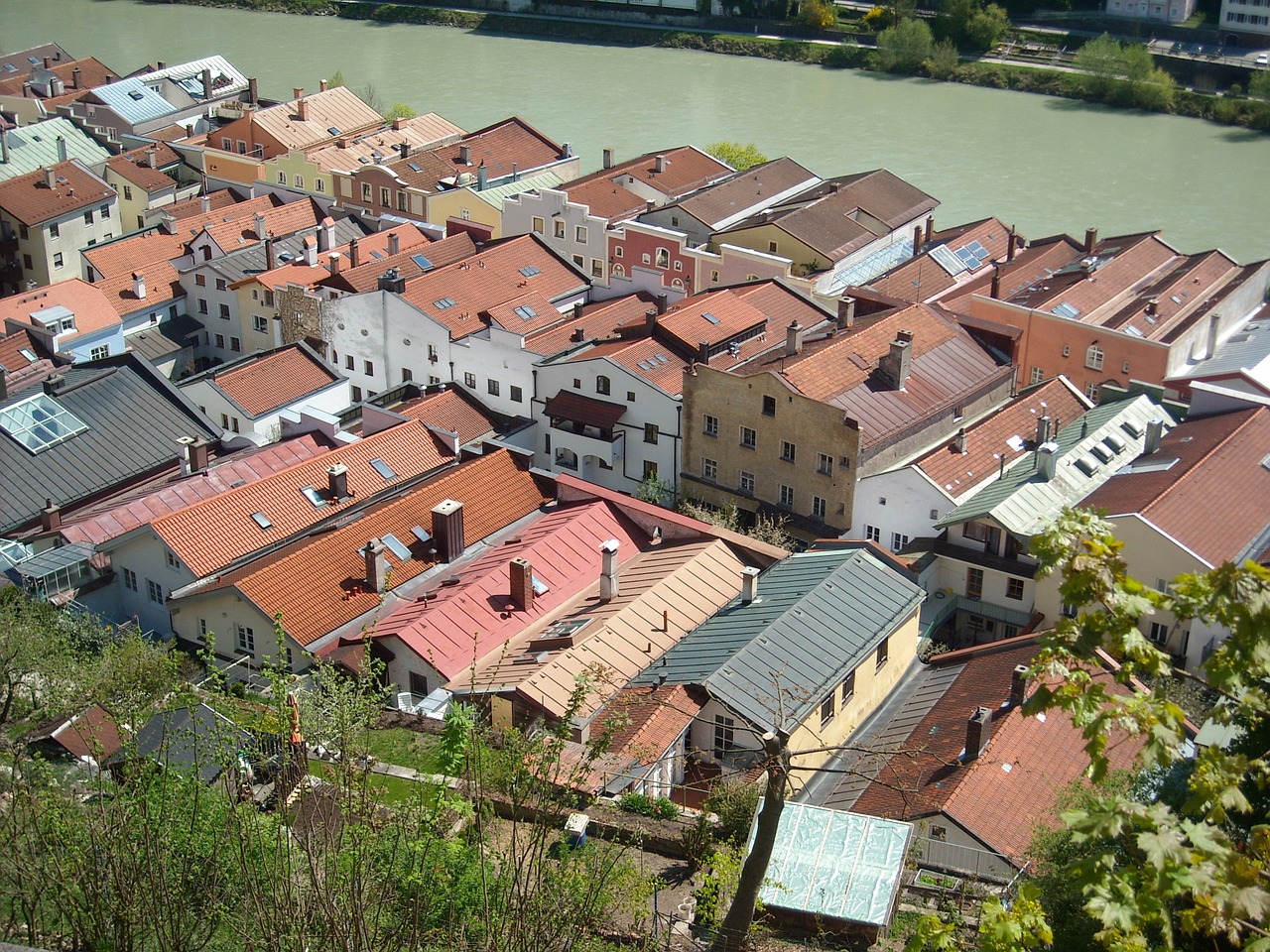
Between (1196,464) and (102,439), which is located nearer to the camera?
(1196,464)

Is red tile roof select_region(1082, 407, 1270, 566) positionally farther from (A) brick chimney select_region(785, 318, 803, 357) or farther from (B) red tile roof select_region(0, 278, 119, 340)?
(B) red tile roof select_region(0, 278, 119, 340)

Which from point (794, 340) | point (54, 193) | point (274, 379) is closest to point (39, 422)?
point (274, 379)

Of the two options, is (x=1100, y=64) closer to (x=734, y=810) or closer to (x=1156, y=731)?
(x=734, y=810)

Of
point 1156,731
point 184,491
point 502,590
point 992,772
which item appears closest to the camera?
point 1156,731

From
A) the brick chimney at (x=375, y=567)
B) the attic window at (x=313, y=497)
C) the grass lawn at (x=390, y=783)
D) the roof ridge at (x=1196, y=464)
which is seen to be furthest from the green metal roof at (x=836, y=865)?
the attic window at (x=313, y=497)

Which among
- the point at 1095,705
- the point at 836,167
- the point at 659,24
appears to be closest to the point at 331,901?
the point at 1095,705

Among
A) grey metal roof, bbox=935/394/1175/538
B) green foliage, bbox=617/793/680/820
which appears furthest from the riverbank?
green foliage, bbox=617/793/680/820

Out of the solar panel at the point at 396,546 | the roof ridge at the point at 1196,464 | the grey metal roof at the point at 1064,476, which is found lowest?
the solar panel at the point at 396,546

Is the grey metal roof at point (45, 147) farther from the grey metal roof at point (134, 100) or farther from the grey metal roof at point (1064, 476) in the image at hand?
the grey metal roof at point (1064, 476)
